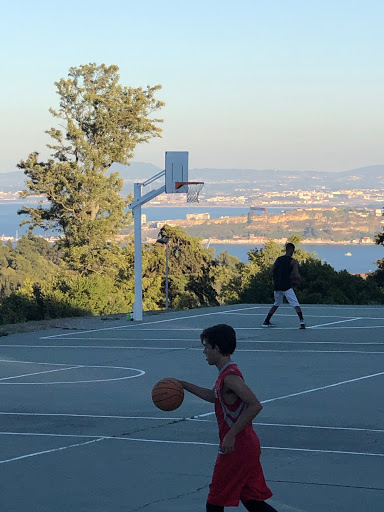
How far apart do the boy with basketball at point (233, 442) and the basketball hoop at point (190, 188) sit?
19644mm

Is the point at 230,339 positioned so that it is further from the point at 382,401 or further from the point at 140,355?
the point at 140,355

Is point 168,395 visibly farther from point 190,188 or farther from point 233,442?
point 190,188

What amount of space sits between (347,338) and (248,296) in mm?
17671

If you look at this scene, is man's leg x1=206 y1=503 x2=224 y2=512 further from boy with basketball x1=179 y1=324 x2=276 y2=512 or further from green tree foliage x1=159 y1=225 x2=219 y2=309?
green tree foliage x1=159 y1=225 x2=219 y2=309

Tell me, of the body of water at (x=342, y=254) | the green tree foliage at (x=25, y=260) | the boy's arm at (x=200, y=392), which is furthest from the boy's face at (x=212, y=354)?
the body of water at (x=342, y=254)

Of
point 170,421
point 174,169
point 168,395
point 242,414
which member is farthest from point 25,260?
point 242,414

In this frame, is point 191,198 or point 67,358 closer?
point 67,358

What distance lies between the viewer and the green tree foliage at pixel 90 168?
202 ft

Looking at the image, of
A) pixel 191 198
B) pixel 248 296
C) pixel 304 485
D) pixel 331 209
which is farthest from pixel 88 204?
pixel 331 209

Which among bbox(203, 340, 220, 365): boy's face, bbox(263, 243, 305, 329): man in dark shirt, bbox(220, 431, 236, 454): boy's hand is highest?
bbox(263, 243, 305, 329): man in dark shirt

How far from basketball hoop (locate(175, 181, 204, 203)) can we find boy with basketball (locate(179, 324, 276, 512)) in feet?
64.4

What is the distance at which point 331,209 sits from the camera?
191625mm

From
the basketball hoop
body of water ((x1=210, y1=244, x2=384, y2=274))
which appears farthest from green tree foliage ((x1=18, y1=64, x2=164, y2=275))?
body of water ((x1=210, y1=244, x2=384, y2=274))

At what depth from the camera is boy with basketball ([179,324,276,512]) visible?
6523mm
